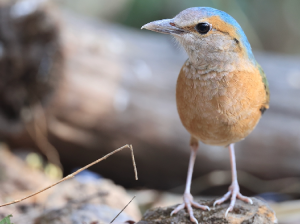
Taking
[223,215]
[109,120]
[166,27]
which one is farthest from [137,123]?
[166,27]

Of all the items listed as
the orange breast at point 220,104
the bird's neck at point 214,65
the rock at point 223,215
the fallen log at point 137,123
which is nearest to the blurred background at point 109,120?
the fallen log at point 137,123

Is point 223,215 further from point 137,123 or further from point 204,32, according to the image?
point 137,123

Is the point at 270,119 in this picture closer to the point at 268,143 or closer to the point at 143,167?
the point at 268,143

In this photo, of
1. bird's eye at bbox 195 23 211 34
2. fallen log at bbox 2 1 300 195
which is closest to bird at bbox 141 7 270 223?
bird's eye at bbox 195 23 211 34

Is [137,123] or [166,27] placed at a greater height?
[166,27]

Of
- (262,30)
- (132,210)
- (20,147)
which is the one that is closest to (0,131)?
(20,147)

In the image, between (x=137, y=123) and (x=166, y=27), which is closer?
(x=166, y=27)

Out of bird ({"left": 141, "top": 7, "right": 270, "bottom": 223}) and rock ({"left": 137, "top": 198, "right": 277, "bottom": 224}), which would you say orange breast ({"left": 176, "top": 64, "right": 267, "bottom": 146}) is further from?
rock ({"left": 137, "top": 198, "right": 277, "bottom": 224})
